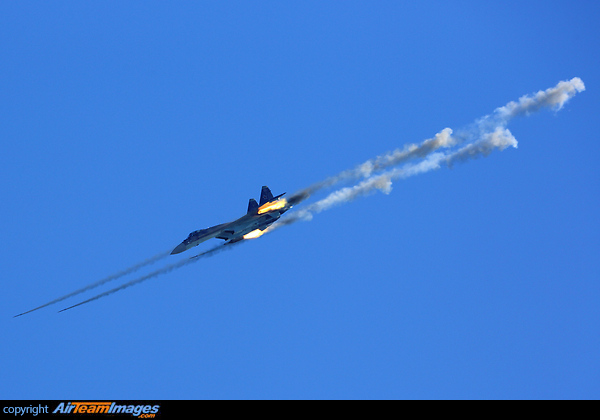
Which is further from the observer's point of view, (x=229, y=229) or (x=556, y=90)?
(x=229, y=229)

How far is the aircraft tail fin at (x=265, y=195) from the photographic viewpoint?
214 ft
